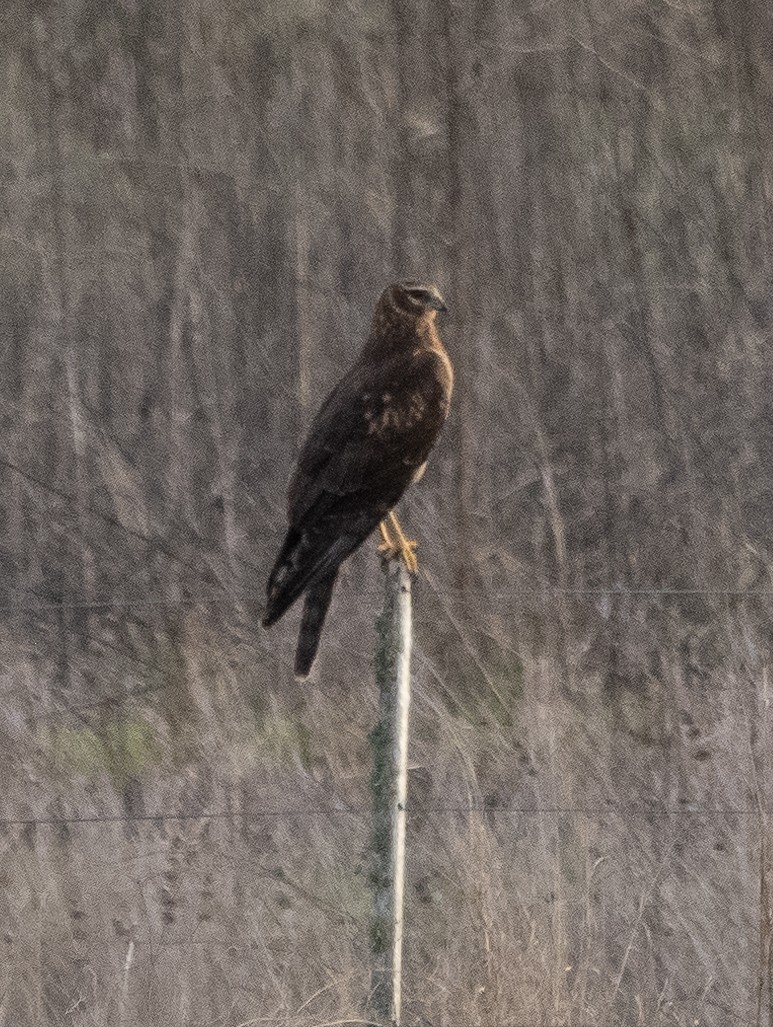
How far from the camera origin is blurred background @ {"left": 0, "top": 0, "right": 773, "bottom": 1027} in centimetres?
662

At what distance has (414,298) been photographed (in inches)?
217

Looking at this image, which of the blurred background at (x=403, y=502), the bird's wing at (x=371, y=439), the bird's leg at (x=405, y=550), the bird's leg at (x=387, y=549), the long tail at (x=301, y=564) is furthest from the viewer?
the blurred background at (x=403, y=502)

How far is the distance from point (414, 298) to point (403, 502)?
4.07 feet

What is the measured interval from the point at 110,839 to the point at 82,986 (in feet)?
1.59

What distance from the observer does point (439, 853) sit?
657 centimetres

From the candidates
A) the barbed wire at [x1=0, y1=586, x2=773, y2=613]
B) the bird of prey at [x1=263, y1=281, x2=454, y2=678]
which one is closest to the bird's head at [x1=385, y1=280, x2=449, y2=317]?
the bird of prey at [x1=263, y1=281, x2=454, y2=678]

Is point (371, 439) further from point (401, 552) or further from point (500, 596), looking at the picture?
point (500, 596)

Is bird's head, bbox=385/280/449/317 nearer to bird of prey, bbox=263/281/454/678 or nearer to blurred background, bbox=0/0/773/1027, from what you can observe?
bird of prey, bbox=263/281/454/678

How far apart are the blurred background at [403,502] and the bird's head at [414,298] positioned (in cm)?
116

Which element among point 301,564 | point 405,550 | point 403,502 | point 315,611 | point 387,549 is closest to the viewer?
point 301,564

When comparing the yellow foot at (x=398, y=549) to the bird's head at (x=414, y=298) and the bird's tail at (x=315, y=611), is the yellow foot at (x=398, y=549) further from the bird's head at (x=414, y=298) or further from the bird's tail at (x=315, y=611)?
the bird's head at (x=414, y=298)

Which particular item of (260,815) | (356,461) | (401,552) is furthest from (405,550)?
(260,815)

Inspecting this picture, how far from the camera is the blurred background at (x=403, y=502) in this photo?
→ 6.62 meters

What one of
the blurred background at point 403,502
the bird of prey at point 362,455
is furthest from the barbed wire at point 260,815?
the bird of prey at point 362,455
